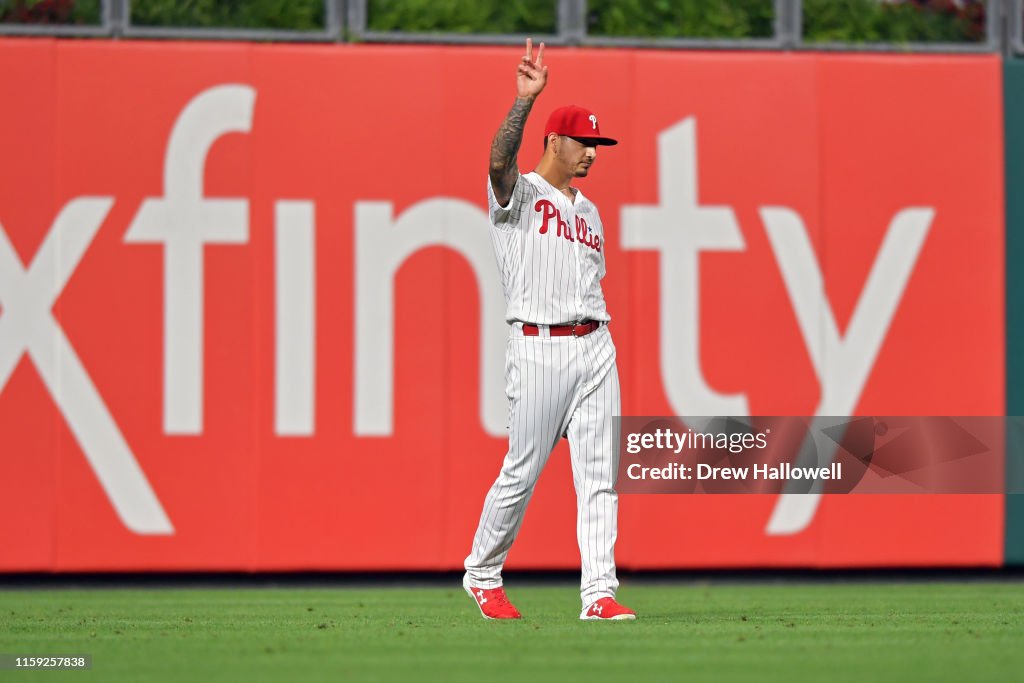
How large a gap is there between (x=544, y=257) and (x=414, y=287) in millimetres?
2479

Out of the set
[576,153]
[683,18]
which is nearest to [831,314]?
[683,18]

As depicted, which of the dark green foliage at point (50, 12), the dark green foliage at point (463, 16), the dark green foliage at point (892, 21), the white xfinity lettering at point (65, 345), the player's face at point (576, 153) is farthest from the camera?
the dark green foliage at point (892, 21)

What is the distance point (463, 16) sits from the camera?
7617mm

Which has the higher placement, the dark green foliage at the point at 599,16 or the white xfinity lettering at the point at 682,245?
the dark green foliage at the point at 599,16

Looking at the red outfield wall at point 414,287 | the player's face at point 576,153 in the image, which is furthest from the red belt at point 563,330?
the red outfield wall at point 414,287

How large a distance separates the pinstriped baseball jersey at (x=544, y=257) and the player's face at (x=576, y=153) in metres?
0.13

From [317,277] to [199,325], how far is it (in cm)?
60

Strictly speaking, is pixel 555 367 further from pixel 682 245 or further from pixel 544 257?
pixel 682 245

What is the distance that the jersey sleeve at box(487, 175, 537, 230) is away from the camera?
495cm

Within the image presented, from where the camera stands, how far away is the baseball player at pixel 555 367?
4.96 meters

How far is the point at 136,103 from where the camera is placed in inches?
288

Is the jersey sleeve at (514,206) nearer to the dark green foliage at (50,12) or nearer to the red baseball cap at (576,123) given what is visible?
the red baseball cap at (576,123)

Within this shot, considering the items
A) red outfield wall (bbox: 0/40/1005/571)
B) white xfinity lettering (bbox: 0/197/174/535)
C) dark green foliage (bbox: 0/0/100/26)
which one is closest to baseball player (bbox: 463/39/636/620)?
red outfield wall (bbox: 0/40/1005/571)
